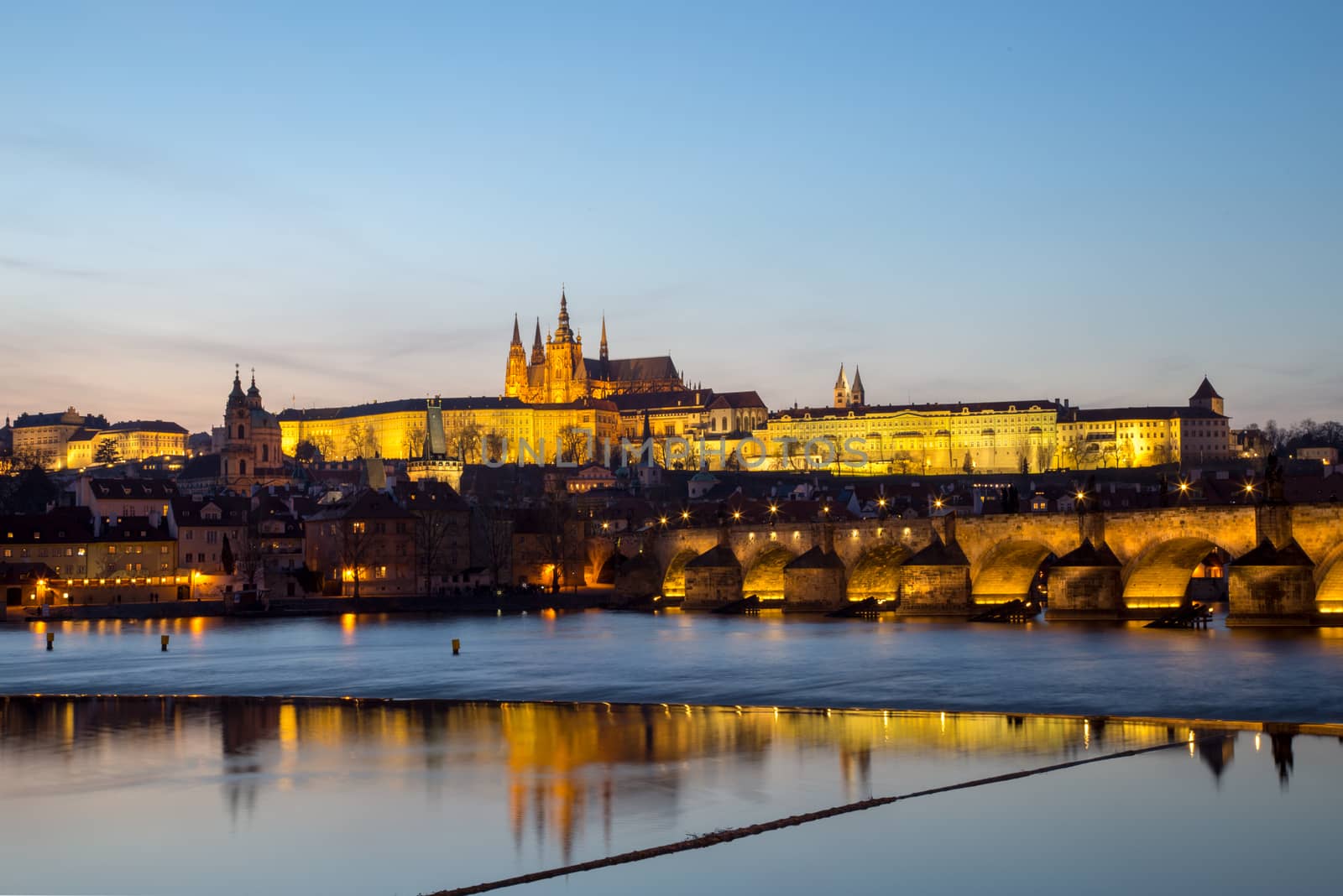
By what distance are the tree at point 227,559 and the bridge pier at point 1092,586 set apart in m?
47.7

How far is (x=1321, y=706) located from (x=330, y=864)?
21.2 metres

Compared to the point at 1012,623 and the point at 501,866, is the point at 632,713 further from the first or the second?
the point at 1012,623

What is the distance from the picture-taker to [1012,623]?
61.3 m

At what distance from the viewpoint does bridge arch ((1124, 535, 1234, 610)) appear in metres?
56.5

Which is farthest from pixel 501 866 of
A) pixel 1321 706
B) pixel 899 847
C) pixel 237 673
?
pixel 237 673

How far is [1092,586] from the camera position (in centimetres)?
5722

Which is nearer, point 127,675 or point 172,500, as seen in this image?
point 127,675

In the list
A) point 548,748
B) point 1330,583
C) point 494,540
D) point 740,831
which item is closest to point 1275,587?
point 1330,583

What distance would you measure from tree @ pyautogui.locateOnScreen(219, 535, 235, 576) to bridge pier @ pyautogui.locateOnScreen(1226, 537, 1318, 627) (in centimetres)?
5563

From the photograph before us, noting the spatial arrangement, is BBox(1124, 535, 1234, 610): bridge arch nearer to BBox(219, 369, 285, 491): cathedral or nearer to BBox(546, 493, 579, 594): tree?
BBox(546, 493, 579, 594): tree

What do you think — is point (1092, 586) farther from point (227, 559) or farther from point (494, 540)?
point (227, 559)

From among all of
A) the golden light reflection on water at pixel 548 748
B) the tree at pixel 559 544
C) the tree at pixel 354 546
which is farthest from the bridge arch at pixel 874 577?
the golden light reflection on water at pixel 548 748

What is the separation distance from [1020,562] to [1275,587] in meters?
17.6

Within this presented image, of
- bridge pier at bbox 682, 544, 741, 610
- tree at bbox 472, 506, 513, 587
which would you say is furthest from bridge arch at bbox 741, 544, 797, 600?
tree at bbox 472, 506, 513, 587
